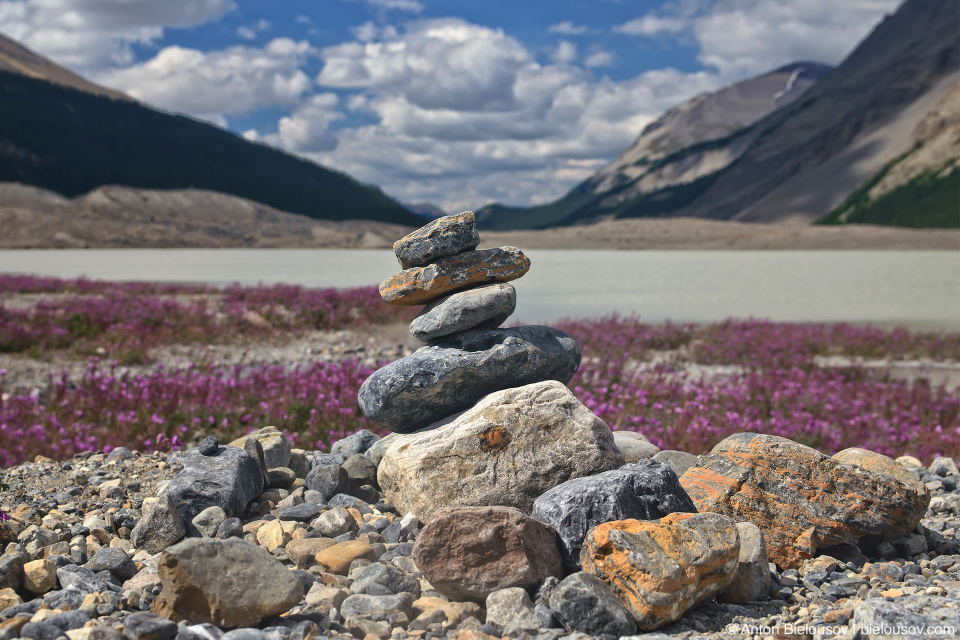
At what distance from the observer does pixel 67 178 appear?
440 feet

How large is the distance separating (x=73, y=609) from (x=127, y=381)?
755cm

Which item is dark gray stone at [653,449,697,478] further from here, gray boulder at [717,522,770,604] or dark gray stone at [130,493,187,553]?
dark gray stone at [130,493,187,553]

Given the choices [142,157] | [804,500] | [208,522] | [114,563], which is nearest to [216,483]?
[208,522]

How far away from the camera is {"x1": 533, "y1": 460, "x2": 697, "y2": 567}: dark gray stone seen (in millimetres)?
4203

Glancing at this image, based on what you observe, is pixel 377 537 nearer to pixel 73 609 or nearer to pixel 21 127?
pixel 73 609

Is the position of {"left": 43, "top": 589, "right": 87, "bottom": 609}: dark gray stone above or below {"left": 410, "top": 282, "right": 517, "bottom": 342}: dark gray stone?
below

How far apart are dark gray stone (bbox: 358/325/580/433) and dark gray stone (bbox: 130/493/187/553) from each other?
A: 69.1 inches

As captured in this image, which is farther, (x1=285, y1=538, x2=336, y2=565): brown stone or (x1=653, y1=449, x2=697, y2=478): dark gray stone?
(x1=653, y1=449, x2=697, y2=478): dark gray stone

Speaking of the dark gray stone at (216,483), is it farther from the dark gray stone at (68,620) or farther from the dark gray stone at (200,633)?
the dark gray stone at (200,633)

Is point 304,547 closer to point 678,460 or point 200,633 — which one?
point 200,633

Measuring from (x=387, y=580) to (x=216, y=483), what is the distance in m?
1.92

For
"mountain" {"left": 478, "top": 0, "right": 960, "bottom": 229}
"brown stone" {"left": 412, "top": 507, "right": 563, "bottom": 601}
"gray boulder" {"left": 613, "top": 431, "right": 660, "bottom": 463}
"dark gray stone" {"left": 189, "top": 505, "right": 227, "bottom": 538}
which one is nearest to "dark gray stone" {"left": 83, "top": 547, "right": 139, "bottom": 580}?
"dark gray stone" {"left": 189, "top": 505, "right": 227, "bottom": 538}

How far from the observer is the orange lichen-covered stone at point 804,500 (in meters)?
4.69

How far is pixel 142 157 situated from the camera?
15662cm
